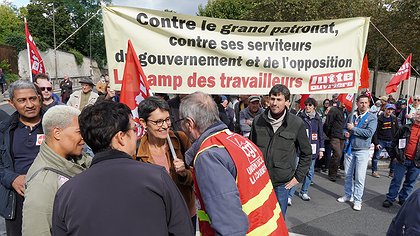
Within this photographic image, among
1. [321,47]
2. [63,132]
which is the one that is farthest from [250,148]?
[321,47]

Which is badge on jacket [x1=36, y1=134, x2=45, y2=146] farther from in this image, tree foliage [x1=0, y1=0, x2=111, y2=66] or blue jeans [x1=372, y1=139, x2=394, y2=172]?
tree foliage [x1=0, y1=0, x2=111, y2=66]

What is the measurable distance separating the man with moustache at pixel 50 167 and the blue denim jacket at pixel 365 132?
13.4 feet

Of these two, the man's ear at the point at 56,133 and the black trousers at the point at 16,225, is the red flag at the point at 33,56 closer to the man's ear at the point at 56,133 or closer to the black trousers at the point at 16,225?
the black trousers at the point at 16,225

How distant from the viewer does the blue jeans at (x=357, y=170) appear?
501 cm

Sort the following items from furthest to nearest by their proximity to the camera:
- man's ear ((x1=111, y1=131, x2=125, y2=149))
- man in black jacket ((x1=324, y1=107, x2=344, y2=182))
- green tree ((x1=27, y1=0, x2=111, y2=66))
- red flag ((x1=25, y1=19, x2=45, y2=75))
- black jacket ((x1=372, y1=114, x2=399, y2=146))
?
green tree ((x1=27, y1=0, x2=111, y2=66)) < black jacket ((x1=372, y1=114, x2=399, y2=146)) < man in black jacket ((x1=324, y1=107, x2=344, y2=182)) < red flag ((x1=25, y1=19, x2=45, y2=75)) < man's ear ((x1=111, y1=131, x2=125, y2=149))

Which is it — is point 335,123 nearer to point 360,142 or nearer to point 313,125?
point 313,125

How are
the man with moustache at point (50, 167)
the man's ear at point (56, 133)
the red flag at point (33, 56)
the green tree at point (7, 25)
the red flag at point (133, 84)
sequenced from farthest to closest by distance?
the green tree at point (7, 25), the red flag at point (33, 56), the red flag at point (133, 84), the man's ear at point (56, 133), the man with moustache at point (50, 167)

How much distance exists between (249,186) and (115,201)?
2.67ft

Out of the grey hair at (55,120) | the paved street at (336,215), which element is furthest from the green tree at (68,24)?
the grey hair at (55,120)

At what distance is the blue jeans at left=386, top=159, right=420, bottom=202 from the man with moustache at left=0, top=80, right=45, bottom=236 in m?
5.06

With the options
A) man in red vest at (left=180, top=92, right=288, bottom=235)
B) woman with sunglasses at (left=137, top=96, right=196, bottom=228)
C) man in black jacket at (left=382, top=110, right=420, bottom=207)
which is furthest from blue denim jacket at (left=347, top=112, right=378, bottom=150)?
man in red vest at (left=180, top=92, right=288, bottom=235)

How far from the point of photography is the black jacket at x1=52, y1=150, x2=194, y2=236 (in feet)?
4.14

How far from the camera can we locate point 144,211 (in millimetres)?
1284

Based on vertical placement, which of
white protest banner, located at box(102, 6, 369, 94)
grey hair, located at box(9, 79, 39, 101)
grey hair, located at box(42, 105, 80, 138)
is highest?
white protest banner, located at box(102, 6, 369, 94)
